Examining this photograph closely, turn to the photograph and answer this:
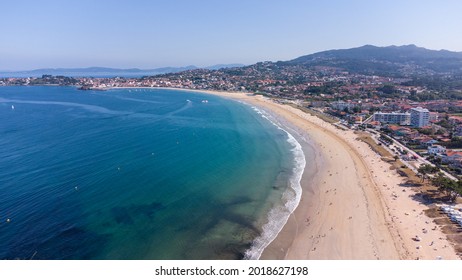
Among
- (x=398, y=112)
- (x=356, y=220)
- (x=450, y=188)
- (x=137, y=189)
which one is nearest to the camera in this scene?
(x=356, y=220)

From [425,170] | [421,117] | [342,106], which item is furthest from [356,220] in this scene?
[342,106]

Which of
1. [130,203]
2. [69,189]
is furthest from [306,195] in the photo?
[69,189]

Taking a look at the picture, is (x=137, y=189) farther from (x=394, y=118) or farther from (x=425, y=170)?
(x=394, y=118)

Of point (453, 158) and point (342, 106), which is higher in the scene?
point (342, 106)

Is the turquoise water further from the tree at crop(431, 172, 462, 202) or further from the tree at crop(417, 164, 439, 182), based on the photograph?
the tree at crop(431, 172, 462, 202)

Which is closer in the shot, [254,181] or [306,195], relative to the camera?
[306,195]

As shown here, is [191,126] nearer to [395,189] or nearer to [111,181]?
[111,181]
